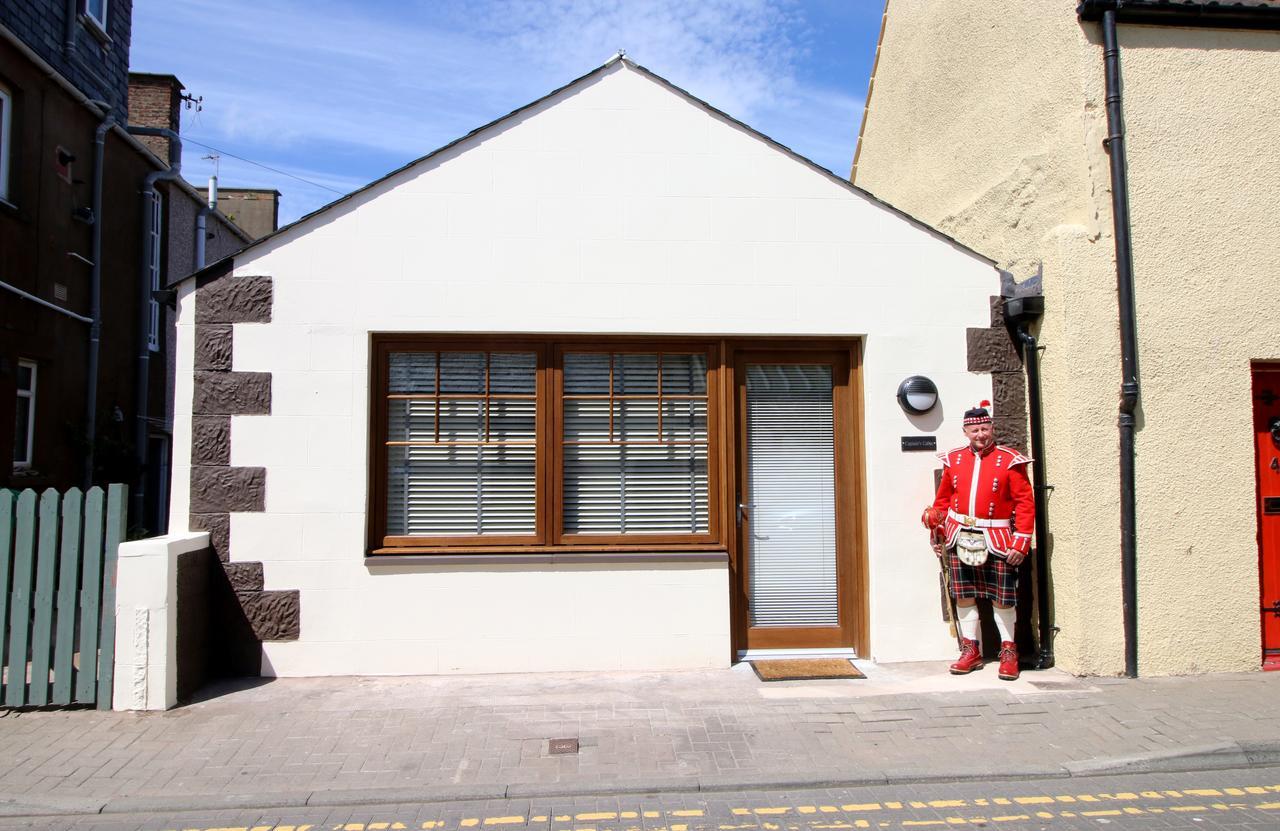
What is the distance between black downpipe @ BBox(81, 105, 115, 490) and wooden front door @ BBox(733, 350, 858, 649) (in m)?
8.91

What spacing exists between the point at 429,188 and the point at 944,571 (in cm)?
478

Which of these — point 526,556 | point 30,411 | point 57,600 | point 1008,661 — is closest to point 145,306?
point 30,411

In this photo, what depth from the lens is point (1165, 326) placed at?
6.35m

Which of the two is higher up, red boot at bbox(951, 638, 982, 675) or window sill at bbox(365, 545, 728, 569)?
window sill at bbox(365, 545, 728, 569)

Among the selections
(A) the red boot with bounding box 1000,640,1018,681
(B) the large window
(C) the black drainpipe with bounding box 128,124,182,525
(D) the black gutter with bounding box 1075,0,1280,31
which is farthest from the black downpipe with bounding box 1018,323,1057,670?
(C) the black drainpipe with bounding box 128,124,182,525

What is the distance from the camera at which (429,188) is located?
6566 millimetres

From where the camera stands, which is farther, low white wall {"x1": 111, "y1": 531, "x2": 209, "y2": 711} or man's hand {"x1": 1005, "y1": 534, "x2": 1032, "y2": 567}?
man's hand {"x1": 1005, "y1": 534, "x2": 1032, "y2": 567}

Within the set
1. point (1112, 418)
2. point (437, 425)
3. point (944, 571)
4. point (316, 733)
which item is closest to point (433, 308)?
point (437, 425)

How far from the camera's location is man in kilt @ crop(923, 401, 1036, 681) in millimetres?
6184

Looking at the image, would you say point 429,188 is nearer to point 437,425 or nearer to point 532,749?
point 437,425

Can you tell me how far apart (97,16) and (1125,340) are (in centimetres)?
1372

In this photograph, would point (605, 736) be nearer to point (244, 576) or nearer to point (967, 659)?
point (967, 659)

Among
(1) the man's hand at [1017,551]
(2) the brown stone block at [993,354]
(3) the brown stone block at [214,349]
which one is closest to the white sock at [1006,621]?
(1) the man's hand at [1017,551]

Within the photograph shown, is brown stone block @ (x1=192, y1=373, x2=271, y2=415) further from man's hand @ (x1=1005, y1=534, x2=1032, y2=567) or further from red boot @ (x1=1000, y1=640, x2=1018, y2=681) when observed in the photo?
red boot @ (x1=1000, y1=640, x2=1018, y2=681)
